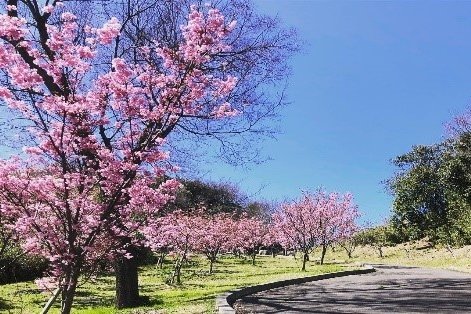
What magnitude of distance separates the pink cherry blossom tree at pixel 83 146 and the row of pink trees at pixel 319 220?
21.0 m

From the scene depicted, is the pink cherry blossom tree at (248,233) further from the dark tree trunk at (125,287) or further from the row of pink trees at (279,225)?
the dark tree trunk at (125,287)

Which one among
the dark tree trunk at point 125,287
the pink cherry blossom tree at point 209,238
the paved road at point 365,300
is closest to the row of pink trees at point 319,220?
the pink cherry blossom tree at point 209,238

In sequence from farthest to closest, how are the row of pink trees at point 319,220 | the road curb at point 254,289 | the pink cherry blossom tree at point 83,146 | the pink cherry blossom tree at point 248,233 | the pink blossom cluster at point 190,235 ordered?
the pink cherry blossom tree at point 248,233
the row of pink trees at point 319,220
the pink blossom cluster at point 190,235
the road curb at point 254,289
the pink cherry blossom tree at point 83,146

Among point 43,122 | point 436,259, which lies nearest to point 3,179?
point 43,122

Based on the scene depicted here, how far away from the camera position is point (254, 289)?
1219 cm

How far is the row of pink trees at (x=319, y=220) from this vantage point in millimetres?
28906

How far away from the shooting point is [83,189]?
5043mm

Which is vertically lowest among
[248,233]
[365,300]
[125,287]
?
[365,300]

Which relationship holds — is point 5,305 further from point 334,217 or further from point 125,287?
point 334,217

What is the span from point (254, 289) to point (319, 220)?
18.4 meters

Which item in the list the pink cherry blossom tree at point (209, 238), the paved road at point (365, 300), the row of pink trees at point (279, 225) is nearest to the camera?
the paved road at point (365, 300)

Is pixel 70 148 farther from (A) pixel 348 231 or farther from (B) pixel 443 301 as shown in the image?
(A) pixel 348 231

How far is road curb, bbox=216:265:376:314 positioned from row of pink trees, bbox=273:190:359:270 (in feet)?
20.8

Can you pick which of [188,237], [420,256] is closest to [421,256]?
[420,256]
